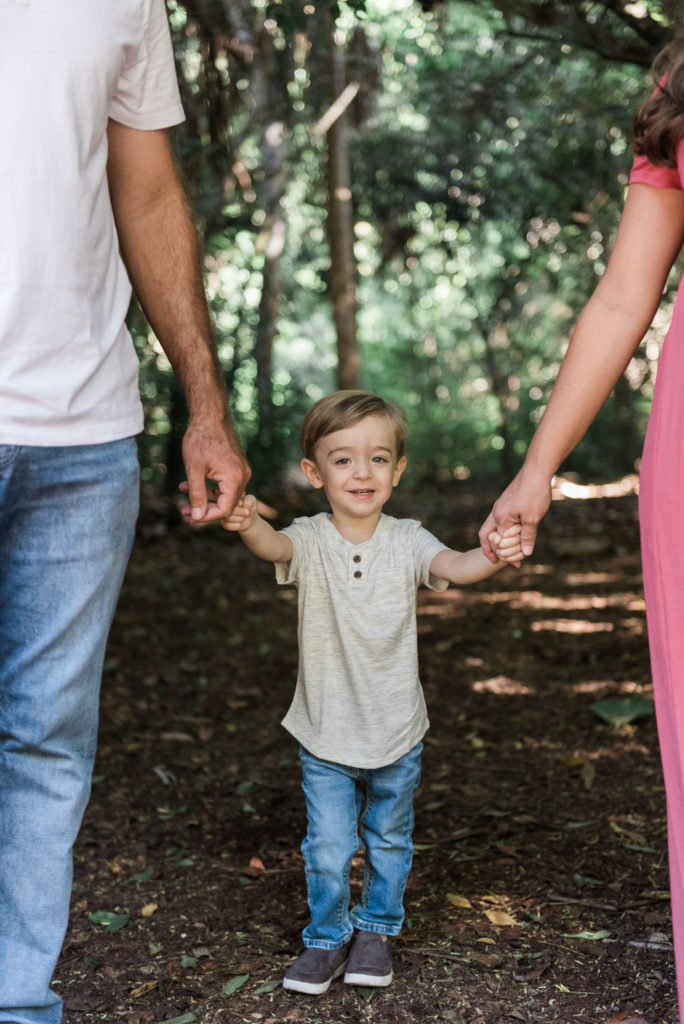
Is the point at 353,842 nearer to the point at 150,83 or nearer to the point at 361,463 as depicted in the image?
the point at 361,463

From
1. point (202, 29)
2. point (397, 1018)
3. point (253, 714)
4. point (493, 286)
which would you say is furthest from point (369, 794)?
point (493, 286)

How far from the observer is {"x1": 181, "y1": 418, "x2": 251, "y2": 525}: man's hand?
7.55ft

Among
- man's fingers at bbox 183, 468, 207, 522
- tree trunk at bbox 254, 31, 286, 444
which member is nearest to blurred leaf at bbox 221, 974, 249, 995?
man's fingers at bbox 183, 468, 207, 522

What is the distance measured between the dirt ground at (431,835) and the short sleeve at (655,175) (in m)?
1.93

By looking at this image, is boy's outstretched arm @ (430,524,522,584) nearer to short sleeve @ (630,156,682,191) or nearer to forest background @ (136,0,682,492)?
short sleeve @ (630,156,682,191)

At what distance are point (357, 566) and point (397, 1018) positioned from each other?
110 centimetres

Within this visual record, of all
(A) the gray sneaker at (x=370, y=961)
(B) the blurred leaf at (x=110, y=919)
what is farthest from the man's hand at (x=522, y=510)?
(B) the blurred leaf at (x=110, y=919)

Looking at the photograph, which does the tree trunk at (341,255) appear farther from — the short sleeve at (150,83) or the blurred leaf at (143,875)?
the short sleeve at (150,83)

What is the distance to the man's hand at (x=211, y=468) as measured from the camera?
230cm

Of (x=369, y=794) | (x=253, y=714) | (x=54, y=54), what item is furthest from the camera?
(x=253, y=714)

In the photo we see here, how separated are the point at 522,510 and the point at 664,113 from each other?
884 mm

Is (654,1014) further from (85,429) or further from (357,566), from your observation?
(85,429)

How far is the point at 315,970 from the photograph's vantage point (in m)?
2.74

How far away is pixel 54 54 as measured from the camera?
6.20 feet
